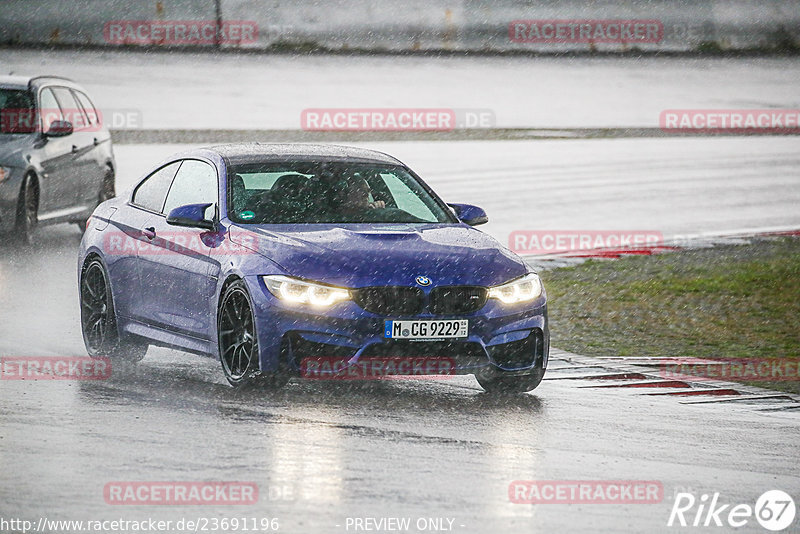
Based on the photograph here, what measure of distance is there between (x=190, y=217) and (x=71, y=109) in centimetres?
914

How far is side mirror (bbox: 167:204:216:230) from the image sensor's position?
1041cm

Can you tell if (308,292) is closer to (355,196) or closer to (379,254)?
(379,254)

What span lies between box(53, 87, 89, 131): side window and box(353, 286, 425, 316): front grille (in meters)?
9.95

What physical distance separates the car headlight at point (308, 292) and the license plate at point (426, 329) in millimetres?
304

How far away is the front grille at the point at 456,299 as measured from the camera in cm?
973

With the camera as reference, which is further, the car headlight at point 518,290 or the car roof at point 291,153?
the car roof at point 291,153

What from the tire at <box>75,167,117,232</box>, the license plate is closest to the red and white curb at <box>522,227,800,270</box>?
the tire at <box>75,167,117,232</box>

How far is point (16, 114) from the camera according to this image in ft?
59.4

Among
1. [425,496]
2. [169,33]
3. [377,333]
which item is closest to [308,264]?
[377,333]

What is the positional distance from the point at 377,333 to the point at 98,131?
10784 millimetres

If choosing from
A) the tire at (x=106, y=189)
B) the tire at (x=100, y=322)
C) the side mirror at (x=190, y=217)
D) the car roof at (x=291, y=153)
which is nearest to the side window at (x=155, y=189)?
the car roof at (x=291, y=153)

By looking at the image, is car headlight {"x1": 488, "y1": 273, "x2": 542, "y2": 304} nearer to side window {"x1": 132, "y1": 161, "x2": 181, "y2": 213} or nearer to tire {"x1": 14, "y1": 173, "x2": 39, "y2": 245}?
side window {"x1": 132, "y1": 161, "x2": 181, "y2": 213}

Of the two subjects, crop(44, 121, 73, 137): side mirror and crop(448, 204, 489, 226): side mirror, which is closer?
crop(448, 204, 489, 226): side mirror

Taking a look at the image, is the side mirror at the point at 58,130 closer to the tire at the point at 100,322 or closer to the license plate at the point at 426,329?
the tire at the point at 100,322
